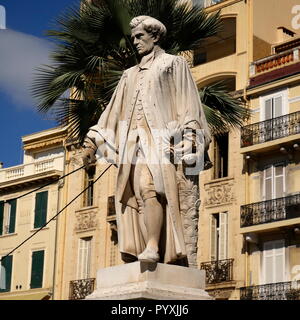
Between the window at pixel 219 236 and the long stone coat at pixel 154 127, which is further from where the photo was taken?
the window at pixel 219 236

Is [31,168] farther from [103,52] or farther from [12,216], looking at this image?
[103,52]

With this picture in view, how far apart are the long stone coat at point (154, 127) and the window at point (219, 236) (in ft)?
91.6

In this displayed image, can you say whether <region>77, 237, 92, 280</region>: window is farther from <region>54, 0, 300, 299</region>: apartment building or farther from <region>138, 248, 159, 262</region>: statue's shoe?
<region>138, 248, 159, 262</region>: statue's shoe

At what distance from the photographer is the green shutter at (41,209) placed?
44.8 metres

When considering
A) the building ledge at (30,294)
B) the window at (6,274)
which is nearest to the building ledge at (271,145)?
the building ledge at (30,294)

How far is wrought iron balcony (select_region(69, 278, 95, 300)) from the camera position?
40.8 metres

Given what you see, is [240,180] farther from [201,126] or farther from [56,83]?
[201,126]

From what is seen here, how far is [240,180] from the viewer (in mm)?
36625

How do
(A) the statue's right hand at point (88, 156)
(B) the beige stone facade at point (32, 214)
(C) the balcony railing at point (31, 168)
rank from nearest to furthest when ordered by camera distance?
1. (A) the statue's right hand at point (88, 156)
2. (B) the beige stone facade at point (32, 214)
3. (C) the balcony railing at point (31, 168)

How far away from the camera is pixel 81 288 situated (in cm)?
4131

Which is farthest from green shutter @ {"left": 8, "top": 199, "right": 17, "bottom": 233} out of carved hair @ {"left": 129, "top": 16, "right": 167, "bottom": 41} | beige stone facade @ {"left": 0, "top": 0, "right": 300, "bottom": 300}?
carved hair @ {"left": 129, "top": 16, "right": 167, "bottom": 41}

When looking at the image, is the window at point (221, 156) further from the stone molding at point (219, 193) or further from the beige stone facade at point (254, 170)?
the stone molding at point (219, 193)

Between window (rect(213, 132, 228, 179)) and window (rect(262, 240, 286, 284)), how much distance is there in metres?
3.82

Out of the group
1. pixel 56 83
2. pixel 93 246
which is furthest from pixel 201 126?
pixel 93 246
